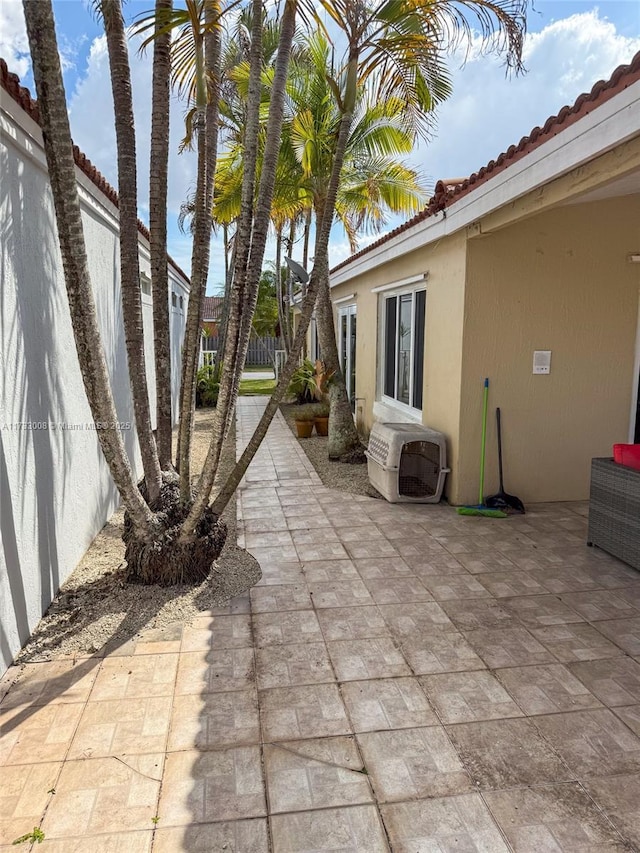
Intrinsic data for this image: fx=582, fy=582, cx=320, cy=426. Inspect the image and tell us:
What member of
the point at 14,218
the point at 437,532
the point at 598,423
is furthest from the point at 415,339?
the point at 14,218

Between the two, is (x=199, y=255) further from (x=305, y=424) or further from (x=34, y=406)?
(x=305, y=424)

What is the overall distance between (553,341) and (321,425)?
5655mm

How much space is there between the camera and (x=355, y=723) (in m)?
3.05

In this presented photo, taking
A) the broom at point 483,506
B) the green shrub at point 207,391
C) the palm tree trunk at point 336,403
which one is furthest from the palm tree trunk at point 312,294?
the green shrub at point 207,391

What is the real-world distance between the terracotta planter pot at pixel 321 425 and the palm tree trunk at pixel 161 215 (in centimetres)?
633

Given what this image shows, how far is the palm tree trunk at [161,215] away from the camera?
14.3ft

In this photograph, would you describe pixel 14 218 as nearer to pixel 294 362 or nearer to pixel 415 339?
pixel 294 362

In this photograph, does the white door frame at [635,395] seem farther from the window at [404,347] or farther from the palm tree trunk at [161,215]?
the palm tree trunk at [161,215]

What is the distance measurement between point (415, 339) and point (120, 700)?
623cm

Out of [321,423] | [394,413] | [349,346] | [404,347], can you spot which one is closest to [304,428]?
[321,423]

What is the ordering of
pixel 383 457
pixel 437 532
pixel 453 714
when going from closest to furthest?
pixel 453 714
pixel 437 532
pixel 383 457

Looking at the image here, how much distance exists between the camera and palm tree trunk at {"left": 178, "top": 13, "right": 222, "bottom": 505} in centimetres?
464

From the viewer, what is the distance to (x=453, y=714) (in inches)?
123

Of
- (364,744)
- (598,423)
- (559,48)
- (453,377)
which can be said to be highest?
(559,48)
